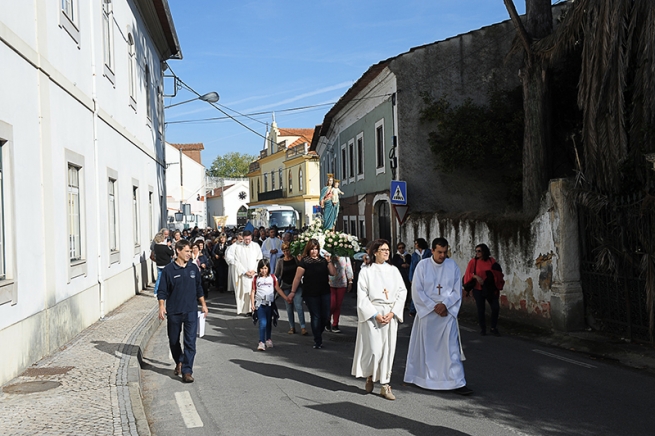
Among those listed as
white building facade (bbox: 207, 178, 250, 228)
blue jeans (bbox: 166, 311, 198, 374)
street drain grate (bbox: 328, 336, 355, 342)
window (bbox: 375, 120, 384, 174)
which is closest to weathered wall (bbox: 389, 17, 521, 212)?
window (bbox: 375, 120, 384, 174)

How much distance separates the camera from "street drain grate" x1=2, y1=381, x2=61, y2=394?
25.2 feet

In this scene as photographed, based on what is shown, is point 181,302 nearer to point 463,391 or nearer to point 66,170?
point 463,391

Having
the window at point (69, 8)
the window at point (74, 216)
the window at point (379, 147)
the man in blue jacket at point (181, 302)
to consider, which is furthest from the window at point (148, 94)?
the man in blue jacket at point (181, 302)

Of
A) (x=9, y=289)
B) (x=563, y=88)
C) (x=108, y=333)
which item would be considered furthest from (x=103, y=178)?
(x=563, y=88)

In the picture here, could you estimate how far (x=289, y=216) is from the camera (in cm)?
4875

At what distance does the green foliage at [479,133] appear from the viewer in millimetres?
20234

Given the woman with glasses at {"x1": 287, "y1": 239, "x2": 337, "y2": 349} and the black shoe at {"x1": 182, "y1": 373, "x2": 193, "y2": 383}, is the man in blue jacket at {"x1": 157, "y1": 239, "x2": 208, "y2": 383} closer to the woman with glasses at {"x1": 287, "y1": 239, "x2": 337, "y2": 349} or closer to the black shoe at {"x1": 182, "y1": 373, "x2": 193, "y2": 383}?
the black shoe at {"x1": 182, "y1": 373, "x2": 193, "y2": 383}

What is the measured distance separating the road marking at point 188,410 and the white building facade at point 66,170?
202 cm

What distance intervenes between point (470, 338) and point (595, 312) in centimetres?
213

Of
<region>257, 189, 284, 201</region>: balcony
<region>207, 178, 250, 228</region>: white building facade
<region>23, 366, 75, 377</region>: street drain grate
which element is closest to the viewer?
<region>23, 366, 75, 377</region>: street drain grate

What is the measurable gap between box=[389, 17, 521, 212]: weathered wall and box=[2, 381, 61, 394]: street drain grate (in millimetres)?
14310

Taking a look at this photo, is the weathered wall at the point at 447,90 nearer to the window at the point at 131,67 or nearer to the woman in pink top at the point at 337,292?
the window at the point at 131,67

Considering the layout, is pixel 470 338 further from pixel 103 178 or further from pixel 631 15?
pixel 103 178

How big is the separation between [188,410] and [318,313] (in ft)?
13.3
